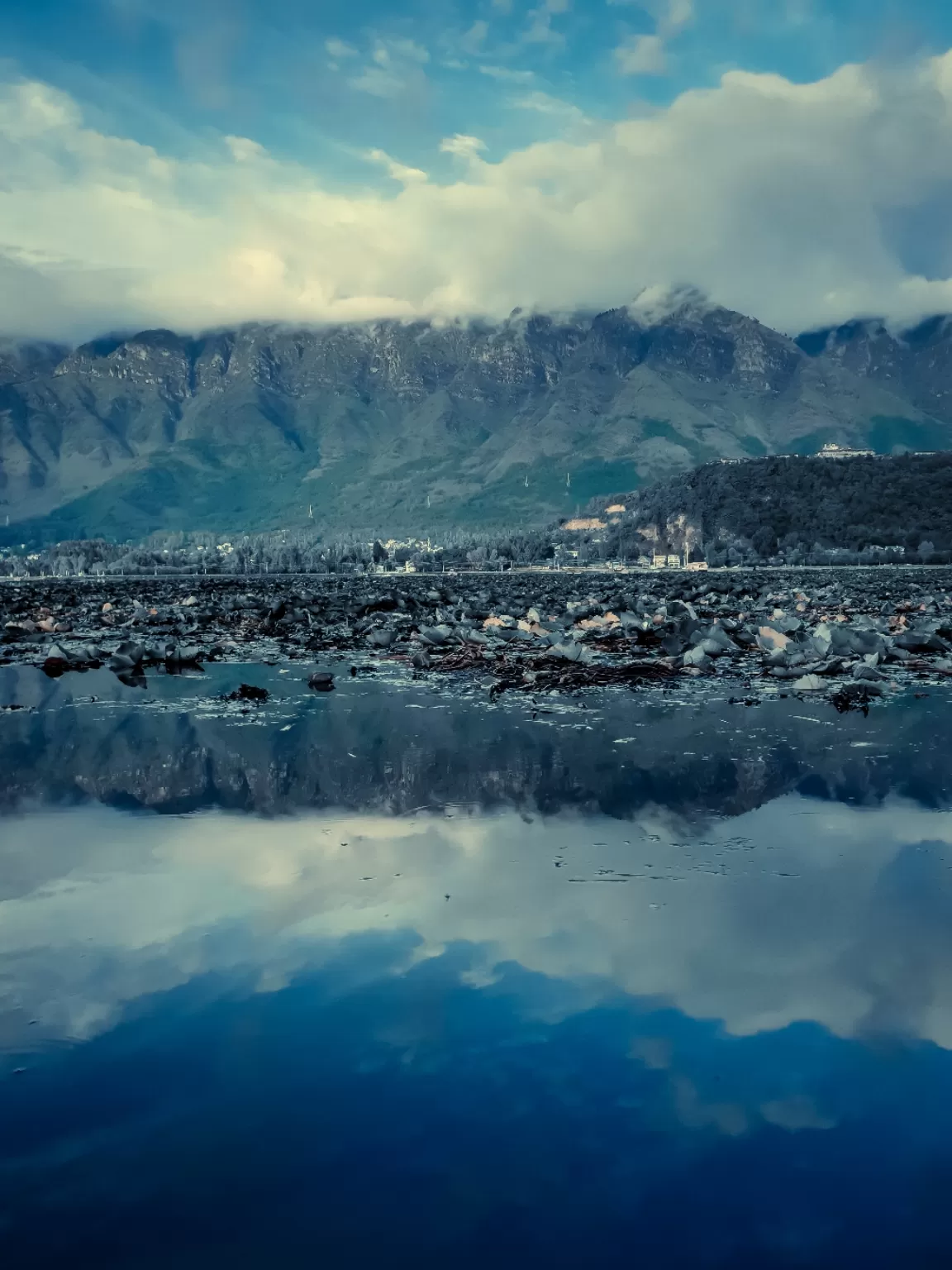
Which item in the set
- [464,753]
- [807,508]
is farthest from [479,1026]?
[807,508]

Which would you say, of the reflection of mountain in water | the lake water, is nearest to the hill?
the reflection of mountain in water

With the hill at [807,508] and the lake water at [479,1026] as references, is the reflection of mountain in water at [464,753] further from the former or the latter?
the hill at [807,508]

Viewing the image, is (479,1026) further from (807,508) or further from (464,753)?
(807,508)

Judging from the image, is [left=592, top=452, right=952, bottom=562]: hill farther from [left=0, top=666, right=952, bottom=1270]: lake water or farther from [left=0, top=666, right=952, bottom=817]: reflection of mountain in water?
[left=0, top=666, right=952, bottom=1270]: lake water

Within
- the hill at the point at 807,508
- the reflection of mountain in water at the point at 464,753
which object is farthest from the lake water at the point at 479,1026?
the hill at the point at 807,508

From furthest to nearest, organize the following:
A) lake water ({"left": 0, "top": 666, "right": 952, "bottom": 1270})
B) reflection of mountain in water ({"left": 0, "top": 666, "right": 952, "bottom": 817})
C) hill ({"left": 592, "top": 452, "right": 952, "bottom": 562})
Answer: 1. hill ({"left": 592, "top": 452, "right": 952, "bottom": 562})
2. reflection of mountain in water ({"left": 0, "top": 666, "right": 952, "bottom": 817})
3. lake water ({"left": 0, "top": 666, "right": 952, "bottom": 1270})

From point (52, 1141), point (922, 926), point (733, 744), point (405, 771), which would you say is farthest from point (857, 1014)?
point (733, 744)

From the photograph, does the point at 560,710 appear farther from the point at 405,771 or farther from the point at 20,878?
the point at 20,878
